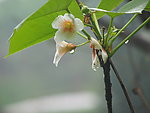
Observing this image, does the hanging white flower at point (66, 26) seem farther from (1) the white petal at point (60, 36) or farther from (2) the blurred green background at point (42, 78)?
(2) the blurred green background at point (42, 78)

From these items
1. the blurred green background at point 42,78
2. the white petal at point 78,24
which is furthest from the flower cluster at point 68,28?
the blurred green background at point 42,78

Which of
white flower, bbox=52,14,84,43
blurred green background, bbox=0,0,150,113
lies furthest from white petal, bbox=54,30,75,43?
blurred green background, bbox=0,0,150,113

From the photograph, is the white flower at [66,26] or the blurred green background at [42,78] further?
the blurred green background at [42,78]

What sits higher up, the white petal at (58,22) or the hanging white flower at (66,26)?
the white petal at (58,22)

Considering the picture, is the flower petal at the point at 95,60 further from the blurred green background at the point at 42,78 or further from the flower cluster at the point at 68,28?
the blurred green background at the point at 42,78

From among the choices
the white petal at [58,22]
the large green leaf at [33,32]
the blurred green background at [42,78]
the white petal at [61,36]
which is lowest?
the white petal at [61,36]

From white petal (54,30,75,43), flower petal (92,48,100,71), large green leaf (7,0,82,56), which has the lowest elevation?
flower petal (92,48,100,71)

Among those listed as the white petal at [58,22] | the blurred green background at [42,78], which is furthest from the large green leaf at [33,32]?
the blurred green background at [42,78]

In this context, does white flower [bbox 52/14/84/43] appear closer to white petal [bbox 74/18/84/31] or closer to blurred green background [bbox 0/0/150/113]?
white petal [bbox 74/18/84/31]

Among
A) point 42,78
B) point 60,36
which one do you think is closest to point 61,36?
point 60,36
